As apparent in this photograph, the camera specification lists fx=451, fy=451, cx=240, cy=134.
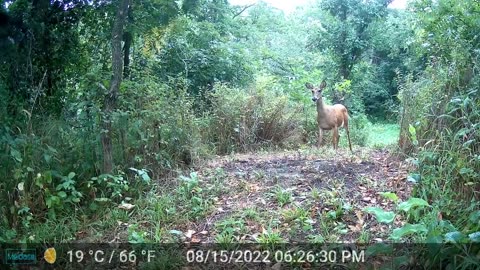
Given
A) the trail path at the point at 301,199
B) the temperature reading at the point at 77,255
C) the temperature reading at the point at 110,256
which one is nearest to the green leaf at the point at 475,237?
the trail path at the point at 301,199

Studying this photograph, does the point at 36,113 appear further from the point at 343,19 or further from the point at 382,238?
the point at 343,19

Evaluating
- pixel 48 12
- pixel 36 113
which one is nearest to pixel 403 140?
pixel 36 113

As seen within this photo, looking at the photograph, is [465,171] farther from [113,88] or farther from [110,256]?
[113,88]

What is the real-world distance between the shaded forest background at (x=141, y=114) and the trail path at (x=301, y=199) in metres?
0.41

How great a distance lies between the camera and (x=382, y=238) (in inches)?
138

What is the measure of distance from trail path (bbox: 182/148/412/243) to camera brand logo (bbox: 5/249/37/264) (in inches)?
48.9

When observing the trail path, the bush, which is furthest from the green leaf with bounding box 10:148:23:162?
the bush

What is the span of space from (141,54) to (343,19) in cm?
1068

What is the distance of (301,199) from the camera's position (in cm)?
431

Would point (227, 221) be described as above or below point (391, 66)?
below

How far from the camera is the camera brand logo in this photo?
11.5ft

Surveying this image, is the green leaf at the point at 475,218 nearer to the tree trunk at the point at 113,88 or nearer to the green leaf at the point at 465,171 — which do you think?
the green leaf at the point at 465,171

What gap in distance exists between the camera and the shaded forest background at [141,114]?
12.8ft

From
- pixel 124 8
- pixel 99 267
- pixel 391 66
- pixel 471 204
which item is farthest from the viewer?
pixel 391 66
